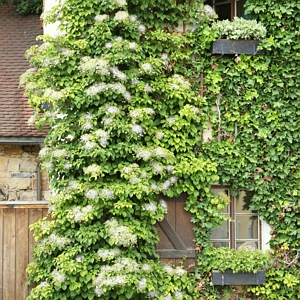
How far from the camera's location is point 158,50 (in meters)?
8.30

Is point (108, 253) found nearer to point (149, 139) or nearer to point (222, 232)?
point (149, 139)

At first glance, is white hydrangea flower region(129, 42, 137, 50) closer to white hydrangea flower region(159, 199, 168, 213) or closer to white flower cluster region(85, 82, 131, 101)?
white flower cluster region(85, 82, 131, 101)

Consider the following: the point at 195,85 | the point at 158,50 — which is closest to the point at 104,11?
the point at 158,50

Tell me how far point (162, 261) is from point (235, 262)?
3.05ft

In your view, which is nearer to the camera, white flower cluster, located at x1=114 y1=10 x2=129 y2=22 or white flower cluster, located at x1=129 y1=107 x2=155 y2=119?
white flower cluster, located at x1=129 y1=107 x2=155 y2=119

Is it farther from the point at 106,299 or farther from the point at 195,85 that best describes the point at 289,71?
the point at 106,299

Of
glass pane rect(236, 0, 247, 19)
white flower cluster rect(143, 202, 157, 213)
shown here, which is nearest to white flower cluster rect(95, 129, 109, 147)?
white flower cluster rect(143, 202, 157, 213)

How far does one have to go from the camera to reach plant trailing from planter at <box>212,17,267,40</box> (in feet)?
27.5

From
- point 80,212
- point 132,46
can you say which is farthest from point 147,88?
point 80,212

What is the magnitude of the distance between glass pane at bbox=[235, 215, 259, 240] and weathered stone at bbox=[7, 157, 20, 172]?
12.9ft

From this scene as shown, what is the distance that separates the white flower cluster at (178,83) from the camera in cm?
812

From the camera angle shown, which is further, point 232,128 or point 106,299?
point 232,128

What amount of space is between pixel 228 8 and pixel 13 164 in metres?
4.32

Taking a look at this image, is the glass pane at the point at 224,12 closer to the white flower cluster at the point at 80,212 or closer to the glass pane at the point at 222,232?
the glass pane at the point at 222,232
